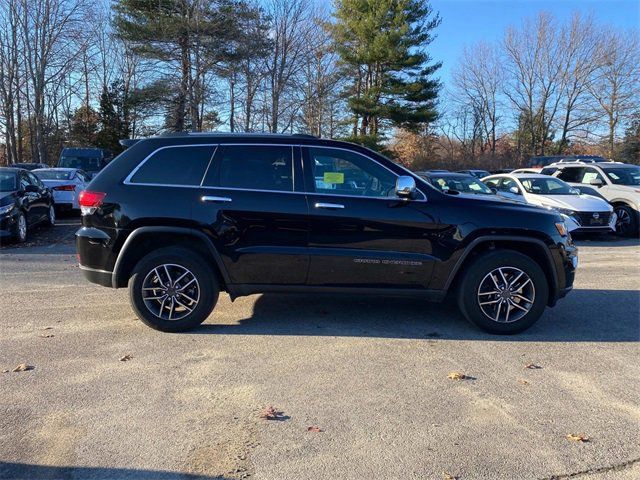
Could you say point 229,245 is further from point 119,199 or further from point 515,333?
point 515,333

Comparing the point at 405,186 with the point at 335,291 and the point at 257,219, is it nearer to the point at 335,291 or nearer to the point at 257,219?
the point at 335,291

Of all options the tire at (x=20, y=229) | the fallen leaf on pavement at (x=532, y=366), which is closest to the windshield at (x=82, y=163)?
the tire at (x=20, y=229)

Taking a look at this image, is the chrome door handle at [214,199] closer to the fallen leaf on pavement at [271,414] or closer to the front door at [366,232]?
the front door at [366,232]

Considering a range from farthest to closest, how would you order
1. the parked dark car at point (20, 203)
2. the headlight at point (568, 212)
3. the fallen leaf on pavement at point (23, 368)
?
the headlight at point (568, 212)
the parked dark car at point (20, 203)
the fallen leaf on pavement at point (23, 368)

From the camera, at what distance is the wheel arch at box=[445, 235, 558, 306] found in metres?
5.04

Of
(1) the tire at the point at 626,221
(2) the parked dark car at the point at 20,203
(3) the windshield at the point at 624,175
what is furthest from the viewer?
(3) the windshield at the point at 624,175

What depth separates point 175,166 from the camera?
5.09m

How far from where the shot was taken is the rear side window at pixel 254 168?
16.6ft

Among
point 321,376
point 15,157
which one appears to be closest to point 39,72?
point 15,157

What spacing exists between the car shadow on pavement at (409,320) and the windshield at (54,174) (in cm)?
1159

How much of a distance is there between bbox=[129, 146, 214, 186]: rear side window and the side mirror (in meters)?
1.83

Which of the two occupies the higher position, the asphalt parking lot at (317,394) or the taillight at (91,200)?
the taillight at (91,200)

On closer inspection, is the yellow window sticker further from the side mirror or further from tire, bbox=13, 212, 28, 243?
tire, bbox=13, 212, 28, 243

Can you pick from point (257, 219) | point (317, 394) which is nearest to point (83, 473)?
point (317, 394)
